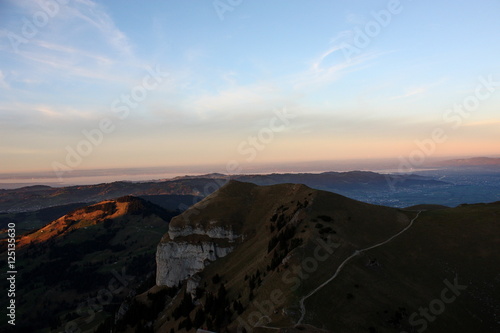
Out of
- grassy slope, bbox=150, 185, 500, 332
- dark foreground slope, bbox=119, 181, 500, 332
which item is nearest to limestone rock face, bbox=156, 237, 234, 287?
grassy slope, bbox=150, 185, 500, 332

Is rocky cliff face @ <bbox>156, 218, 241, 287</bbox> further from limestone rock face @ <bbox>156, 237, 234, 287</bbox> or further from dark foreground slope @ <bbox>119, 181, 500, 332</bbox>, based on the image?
dark foreground slope @ <bbox>119, 181, 500, 332</bbox>

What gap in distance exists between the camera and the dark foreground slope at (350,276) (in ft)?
201

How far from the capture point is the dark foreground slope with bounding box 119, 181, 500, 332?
61.3 m

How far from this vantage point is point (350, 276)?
231ft

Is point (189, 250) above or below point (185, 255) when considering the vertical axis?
above

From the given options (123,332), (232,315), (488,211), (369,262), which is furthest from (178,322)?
(488,211)

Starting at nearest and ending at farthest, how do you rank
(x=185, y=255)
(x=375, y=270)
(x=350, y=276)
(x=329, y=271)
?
1. (x=350, y=276)
2. (x=329, y=271)
3. (x=375, y=270)
4. (x=185, y=255)

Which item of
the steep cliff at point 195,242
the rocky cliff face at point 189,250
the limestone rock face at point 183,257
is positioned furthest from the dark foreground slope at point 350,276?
the limestone rock face at point 183,257

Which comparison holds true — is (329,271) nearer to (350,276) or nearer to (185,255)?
(350,276)

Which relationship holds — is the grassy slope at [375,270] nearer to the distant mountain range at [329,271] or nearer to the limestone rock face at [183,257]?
the distant mountain range at [329,271]

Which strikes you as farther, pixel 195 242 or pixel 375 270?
pixel 195 242

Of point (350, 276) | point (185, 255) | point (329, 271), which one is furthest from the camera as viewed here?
point (185, 255)

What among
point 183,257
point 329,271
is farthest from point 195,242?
point 329,271

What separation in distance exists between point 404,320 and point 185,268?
109 meters
